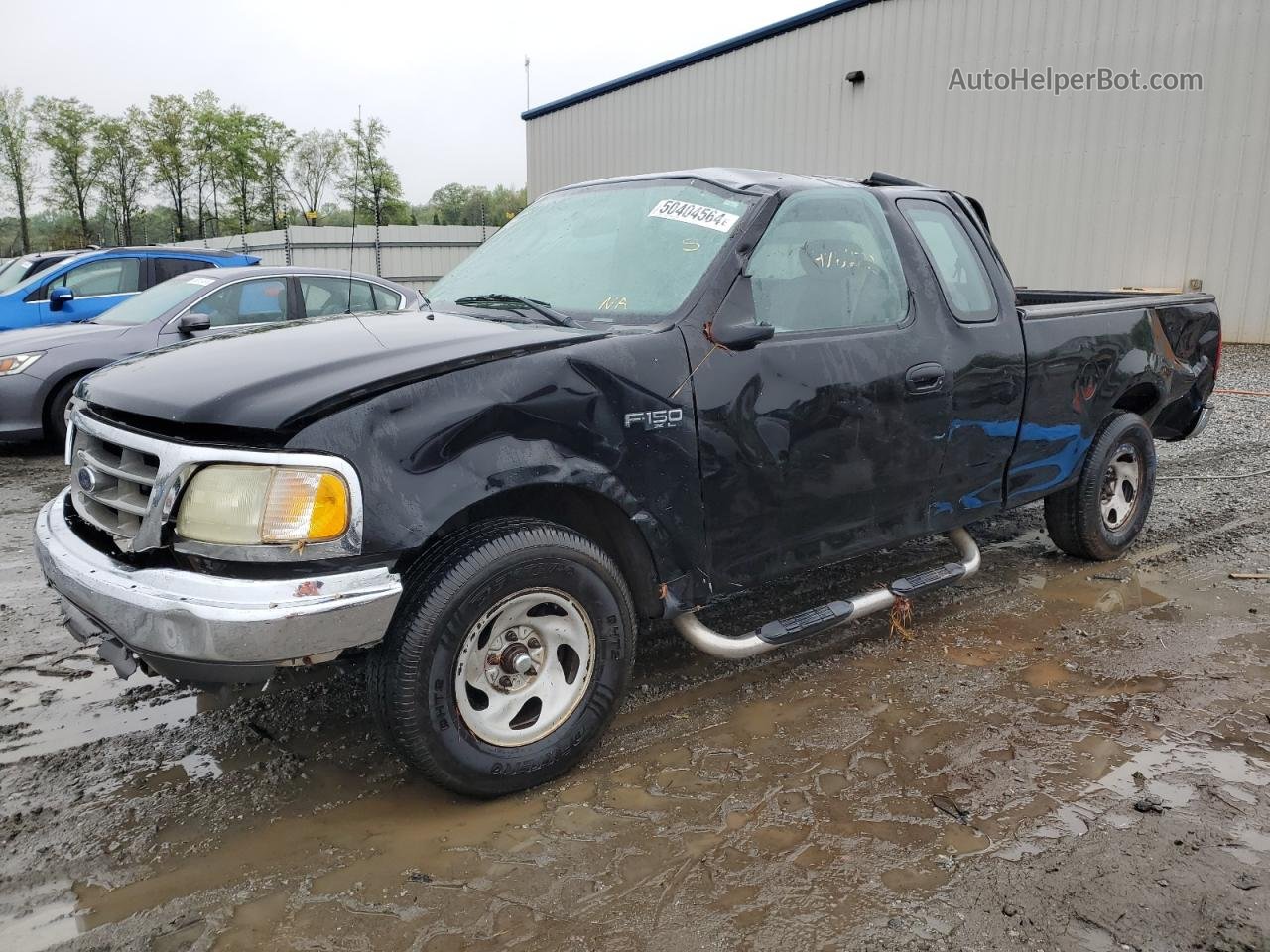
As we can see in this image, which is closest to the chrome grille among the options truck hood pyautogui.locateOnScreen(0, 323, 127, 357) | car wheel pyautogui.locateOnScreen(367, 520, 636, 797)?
car wheel pyautogui.locateOnScreen(367, 520, 636, 797)

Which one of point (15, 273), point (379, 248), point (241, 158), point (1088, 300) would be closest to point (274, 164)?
point (241, 158)

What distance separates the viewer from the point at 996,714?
3432mm

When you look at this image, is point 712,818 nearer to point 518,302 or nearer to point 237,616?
point 237,616

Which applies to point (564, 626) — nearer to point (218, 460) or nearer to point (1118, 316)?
point (218, 460)

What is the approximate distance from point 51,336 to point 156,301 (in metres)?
0.98

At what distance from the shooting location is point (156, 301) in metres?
8.55

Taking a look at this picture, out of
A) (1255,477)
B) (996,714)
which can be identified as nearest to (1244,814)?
(996,714)

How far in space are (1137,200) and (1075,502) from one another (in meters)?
11.2

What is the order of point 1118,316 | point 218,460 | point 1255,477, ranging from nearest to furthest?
point 218,460 < point 1118,316 < point 1255,477

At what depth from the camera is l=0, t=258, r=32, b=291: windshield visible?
12.9m

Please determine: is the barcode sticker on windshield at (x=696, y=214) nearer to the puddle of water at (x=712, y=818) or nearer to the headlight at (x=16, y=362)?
the puddle of water at (x=712, y=818)

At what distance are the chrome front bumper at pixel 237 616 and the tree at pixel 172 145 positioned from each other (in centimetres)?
4764

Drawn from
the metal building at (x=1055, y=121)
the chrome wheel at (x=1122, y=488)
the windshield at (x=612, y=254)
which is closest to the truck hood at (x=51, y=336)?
the windshield at (x=612, y=254)

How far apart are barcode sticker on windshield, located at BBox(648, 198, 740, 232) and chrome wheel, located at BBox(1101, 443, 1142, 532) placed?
287 cm
